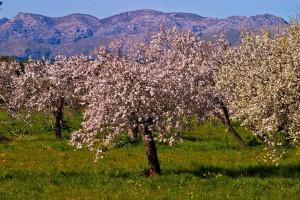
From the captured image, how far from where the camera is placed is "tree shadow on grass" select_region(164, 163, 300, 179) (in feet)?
85.7

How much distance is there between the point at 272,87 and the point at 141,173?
818 centimetres

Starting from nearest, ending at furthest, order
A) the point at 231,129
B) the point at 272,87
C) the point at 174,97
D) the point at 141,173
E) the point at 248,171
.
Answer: the point at 272,87
the point at 174,97
the point at 141,173
the point at 248,171
the point at 231,129

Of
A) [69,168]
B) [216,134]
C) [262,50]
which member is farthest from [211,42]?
[69,168]

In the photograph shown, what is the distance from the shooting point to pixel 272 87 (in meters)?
23.4

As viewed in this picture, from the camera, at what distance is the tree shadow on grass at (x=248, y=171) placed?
2612 centimetres

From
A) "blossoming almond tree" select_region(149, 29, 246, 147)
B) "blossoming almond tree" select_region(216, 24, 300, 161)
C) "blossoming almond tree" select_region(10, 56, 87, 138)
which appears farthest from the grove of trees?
"blossoming almond tree" select_region(10, 56, 87, 138)

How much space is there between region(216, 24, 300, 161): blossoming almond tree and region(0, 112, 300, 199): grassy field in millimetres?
2482

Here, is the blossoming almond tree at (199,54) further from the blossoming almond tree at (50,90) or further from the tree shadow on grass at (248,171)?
the blossoming almond tree at (50,90)

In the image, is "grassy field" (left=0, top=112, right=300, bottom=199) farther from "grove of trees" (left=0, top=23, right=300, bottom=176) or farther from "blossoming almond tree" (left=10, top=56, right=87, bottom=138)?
"blossoming almond tree" (left=10, top=56, right=87, bottom=138)

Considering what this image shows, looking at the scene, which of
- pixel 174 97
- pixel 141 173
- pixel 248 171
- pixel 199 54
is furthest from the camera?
pixel 199 54

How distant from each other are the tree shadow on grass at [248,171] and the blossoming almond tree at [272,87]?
1.62 m

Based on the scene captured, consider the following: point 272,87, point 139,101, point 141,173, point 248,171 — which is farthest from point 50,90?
point 272,87

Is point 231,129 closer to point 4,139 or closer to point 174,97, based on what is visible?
point 174,97

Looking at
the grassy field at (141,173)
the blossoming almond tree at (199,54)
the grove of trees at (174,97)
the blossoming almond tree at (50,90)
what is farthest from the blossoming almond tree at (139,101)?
the blossoming almond tree at (50,90)
